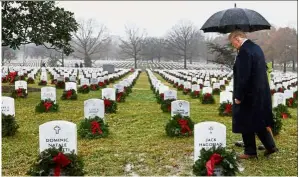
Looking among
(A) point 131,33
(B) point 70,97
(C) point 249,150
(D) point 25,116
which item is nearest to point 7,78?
(B) point 70,97

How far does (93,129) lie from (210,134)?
331 cm

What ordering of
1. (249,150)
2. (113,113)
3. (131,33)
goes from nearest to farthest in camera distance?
Answer: (249,150)
(113,113)
(131,33)

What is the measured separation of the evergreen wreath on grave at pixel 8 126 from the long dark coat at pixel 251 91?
4790 mm

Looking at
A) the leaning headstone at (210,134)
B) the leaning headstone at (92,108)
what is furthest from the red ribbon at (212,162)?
the leaning headstone at (92,108)

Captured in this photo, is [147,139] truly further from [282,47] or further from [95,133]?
[282,47]

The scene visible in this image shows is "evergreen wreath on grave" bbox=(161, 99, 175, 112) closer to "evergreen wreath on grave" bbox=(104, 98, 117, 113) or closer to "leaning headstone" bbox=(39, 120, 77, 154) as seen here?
"evergreen wreath on grave" bbox=(104, 98, 117, 113)

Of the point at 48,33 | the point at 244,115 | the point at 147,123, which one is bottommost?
the point at 147,123

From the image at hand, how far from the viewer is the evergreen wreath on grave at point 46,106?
11019 mm

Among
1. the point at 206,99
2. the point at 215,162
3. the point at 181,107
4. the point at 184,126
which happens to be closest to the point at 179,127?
the point at 184,126

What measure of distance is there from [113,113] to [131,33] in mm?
74461

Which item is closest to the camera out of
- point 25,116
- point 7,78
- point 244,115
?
point 244,115

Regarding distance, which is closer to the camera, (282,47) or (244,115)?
(244,115)

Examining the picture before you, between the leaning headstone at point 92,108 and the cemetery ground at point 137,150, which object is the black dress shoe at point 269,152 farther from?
the leaning headstone at point 92,108

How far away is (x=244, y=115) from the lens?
550cm
